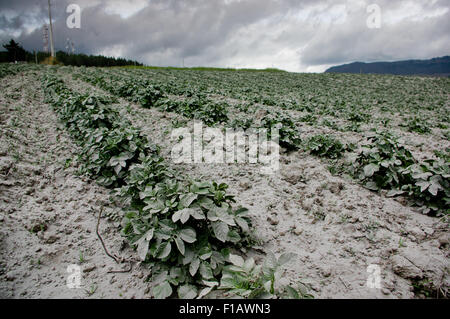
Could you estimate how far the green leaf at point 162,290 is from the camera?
5.96 feet

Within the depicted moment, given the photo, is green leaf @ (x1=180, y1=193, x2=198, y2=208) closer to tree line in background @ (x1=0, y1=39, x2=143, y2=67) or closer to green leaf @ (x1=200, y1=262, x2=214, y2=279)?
green leaf @ (x1=200, y1=262, x2=214, y2=279)

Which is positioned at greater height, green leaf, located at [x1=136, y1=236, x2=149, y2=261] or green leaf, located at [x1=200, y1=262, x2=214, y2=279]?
green leaf, located at [x1=136, y1=236, x2=149, y2=261]

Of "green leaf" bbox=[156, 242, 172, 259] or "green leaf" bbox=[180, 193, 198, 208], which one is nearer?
"green leaf" bbox=[156, 242, 172, 259]

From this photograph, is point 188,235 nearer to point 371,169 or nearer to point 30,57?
point 371,169

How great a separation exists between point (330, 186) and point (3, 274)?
3.67 metres

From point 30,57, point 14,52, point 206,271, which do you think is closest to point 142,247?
point 206,271

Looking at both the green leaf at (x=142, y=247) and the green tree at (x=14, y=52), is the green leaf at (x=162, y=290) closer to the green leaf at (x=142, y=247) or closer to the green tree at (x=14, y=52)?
the green leaf at (x=142, y=247)

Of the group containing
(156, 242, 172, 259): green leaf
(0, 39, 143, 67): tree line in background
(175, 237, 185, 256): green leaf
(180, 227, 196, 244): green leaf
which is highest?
(0, 39, 143, 67): tree line in background

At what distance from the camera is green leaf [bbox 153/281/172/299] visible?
1816 millimetres

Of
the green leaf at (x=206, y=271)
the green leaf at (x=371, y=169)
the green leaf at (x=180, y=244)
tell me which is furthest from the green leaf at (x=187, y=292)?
the green leaf at (x=371, y=169)

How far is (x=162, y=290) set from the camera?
6.07 ft

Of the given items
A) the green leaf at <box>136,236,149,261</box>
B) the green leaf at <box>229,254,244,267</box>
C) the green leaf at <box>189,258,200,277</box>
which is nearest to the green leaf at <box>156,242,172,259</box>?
the green leaf at <box>136,236,149,261</box>

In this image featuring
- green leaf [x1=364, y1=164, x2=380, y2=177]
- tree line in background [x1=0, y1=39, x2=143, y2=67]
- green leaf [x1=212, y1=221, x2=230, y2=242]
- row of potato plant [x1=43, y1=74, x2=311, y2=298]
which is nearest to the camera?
row of potato plant [x1=43, y1=74, x2=311, y2=298]
